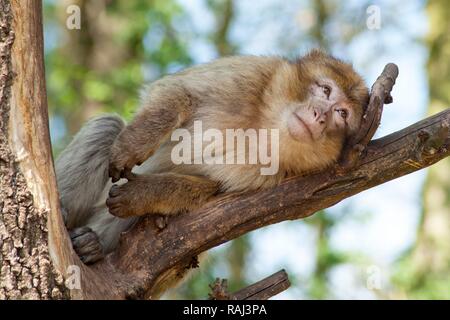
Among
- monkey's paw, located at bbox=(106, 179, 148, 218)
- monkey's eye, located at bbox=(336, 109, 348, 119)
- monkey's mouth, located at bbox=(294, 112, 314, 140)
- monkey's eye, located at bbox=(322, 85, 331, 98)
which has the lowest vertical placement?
monkey's paw, located at bbox=(106, 179, 148, 218)

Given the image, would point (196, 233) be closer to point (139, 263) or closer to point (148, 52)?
point (139, 263)

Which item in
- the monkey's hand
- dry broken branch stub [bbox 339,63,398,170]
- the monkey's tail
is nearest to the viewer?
dry broken branch stub [bbox 339,63,398,170]

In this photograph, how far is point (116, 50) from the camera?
12.5 meters

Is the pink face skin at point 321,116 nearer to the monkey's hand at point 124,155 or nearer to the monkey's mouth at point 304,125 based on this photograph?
the monkey's mouth at point 304,125

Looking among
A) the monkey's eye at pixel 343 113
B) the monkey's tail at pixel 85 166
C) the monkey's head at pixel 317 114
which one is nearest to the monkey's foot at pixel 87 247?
the monkey's tail at pixel 85 166

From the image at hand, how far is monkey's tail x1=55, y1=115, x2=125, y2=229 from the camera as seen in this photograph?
6.24 m

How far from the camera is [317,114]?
5.77m

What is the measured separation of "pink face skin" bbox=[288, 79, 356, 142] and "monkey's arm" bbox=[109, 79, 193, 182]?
0.96m

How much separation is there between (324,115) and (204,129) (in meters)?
1.04

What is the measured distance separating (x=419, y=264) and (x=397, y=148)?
6.62 metres

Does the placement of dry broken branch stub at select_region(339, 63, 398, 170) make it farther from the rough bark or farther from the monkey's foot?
the rough bark

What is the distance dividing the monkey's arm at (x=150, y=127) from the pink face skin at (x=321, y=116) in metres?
0.96

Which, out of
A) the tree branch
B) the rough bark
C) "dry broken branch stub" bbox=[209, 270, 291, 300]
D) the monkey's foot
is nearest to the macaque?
the monkey's foot

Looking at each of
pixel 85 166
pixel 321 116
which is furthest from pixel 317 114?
pixel 85 166
